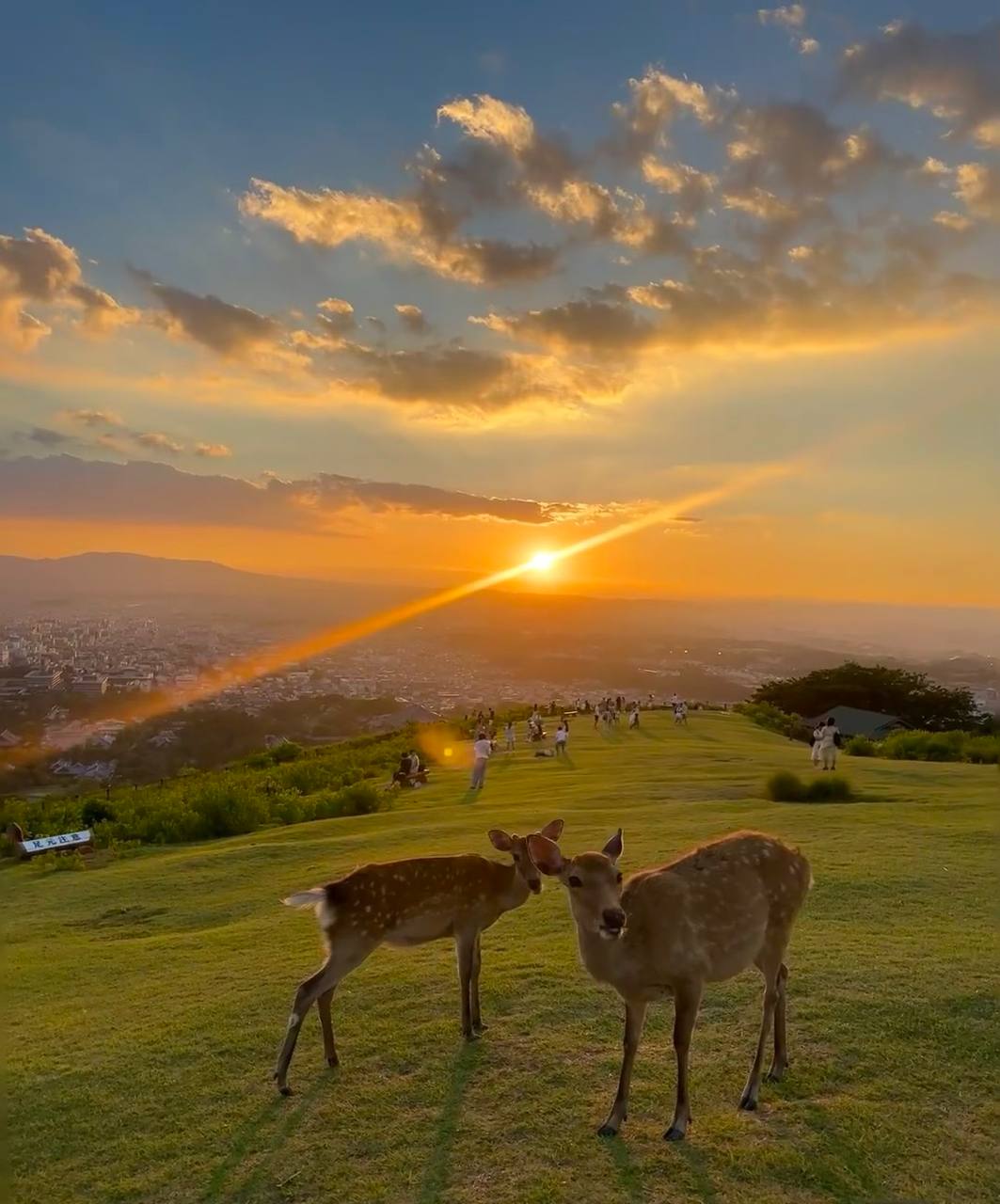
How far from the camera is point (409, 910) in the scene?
7.12 metres

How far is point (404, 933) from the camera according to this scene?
7082mm

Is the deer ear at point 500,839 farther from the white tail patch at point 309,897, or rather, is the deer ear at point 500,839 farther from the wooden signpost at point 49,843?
the wooden signpost at point 49,843

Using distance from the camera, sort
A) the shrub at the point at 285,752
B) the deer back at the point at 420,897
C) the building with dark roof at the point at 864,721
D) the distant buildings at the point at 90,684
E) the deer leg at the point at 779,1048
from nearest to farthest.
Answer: the deer leg at the point at 779,1048
the deer back at the point at 420,897
the shrub at the point at 285,752
the building with dark roof at the point at 864,721
the distant buildings at the point at 90,684

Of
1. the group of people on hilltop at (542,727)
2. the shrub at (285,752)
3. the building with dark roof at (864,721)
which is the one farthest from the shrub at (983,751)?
the shrub at (285,752)

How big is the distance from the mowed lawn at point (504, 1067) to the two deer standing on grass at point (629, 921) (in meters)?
0.36

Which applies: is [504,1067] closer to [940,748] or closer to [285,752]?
[940,748]

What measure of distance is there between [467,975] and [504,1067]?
2.86 ft

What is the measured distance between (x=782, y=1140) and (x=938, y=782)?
18.2 m

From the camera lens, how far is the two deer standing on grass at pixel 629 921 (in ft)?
18.6

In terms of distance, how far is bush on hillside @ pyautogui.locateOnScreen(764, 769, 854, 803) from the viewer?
19.4 meters

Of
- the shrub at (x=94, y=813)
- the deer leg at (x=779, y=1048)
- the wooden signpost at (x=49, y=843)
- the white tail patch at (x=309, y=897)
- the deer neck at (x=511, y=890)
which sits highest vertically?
the white tail patch at (x=309, y=897)

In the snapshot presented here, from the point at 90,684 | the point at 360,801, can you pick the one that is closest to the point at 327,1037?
the point at 360,801

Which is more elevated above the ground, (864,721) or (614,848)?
(614,848)

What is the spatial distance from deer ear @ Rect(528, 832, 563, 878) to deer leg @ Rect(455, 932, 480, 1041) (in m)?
1.85
